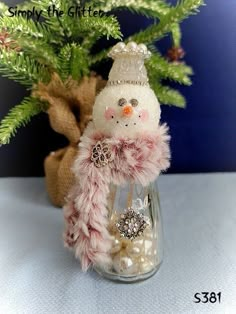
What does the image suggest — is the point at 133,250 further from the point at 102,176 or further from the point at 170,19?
the point at 170,19

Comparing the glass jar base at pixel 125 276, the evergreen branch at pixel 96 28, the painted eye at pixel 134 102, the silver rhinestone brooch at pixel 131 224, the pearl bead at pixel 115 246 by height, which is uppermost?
the evergreen branch at pixel 96 28

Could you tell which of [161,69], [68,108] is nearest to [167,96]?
[161,69]

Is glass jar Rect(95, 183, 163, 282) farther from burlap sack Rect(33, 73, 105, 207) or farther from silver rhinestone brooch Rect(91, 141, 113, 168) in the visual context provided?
burlap sack Rect(33, 73, 105, 207)

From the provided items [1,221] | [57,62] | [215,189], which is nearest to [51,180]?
[1,221]

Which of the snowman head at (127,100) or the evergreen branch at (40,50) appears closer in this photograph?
the snowman head at (127,100)

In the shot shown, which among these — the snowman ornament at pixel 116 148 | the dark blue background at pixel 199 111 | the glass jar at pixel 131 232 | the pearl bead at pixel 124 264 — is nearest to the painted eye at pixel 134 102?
the snowman ornament at pixel 116 148

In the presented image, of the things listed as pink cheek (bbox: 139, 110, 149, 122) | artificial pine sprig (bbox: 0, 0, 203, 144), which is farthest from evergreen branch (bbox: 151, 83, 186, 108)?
pink cheek (bbox: 139, 110, 149, 122)

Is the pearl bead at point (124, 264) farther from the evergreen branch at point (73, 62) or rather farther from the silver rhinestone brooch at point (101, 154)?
the evergreen branch at point (73, 62)
